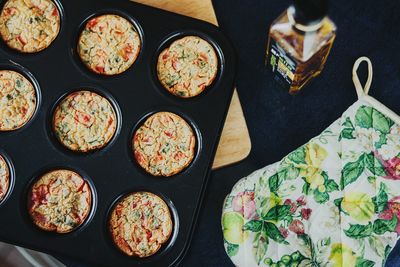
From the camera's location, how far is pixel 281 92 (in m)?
2.06

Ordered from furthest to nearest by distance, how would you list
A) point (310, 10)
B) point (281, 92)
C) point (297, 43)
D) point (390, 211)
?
point (281, 92) → point (390, 211) → point (297, 43) → point (310, 10)

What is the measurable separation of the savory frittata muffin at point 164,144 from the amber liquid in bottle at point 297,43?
1.20 feet

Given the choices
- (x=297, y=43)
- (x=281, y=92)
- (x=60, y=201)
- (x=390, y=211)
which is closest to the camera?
(x=297, y=43)

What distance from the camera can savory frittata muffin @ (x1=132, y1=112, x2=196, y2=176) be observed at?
1.62 m

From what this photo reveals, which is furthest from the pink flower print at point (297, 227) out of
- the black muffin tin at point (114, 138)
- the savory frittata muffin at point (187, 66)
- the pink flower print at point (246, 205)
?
the savory frittata muffin at point (187, 66)

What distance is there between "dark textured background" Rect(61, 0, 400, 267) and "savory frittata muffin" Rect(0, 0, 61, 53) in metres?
0.70

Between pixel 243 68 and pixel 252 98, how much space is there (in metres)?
0.12

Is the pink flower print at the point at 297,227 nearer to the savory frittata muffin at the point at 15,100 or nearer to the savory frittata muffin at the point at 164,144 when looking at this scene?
the savory frittata muffin at the point at 164,144

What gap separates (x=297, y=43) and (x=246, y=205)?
586mm

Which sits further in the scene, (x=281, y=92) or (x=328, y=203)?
(x=281, y=92)

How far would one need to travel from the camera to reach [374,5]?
212 cm

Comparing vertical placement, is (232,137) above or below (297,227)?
above

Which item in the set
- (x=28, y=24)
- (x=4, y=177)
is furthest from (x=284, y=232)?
(x=28, y=24)

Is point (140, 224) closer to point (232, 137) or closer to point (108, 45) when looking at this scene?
point (232, 137)
